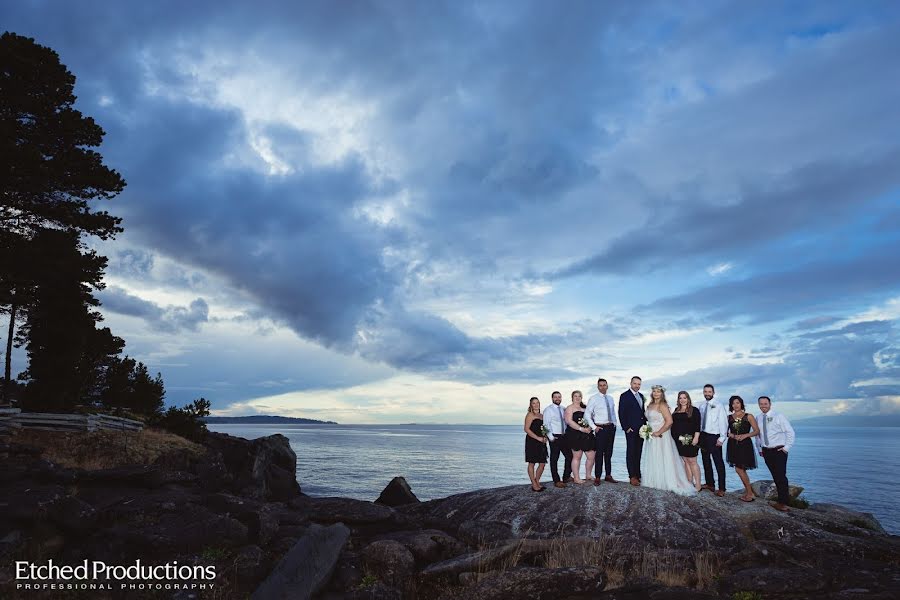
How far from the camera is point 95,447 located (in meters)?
23.2

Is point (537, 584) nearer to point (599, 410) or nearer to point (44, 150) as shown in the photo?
point (599, 410)

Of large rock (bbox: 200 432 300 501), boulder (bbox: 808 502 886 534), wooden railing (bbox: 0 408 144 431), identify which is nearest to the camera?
boulder (bbox: 808 502 886 534)

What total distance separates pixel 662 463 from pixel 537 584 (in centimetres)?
802

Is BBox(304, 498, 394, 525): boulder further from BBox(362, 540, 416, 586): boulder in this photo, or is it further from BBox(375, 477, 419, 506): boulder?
BBox(375, 477, 419, 506): boulder

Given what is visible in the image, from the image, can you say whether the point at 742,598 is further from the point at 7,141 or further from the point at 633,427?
the point at 7,141

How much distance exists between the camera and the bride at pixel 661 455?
16.1m

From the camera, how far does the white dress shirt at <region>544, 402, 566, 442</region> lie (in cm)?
1681

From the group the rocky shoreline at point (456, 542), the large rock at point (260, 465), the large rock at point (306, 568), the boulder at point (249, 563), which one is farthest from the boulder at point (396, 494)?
the boulder at point (249, 563)

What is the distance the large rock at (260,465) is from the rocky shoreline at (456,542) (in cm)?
931

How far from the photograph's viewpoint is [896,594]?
370 inches

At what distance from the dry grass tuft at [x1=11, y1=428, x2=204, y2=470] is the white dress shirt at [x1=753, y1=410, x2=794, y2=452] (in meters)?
21.6

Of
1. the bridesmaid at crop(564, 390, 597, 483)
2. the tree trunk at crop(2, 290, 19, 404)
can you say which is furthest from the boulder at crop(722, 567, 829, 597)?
the tree trunk at crop(2, 290, 19, 404)

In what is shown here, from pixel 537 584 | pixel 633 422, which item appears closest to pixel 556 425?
pixel 633 422

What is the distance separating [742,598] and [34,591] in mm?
12336
